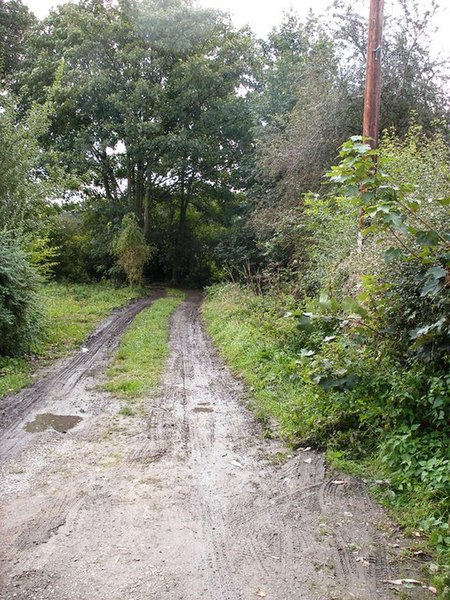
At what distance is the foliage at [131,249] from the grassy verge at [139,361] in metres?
7.37

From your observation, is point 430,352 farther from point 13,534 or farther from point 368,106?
point 368,106

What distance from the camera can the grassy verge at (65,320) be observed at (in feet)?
23.9

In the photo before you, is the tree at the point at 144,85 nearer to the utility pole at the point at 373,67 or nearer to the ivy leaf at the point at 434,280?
the utility pole at the point at 373,67

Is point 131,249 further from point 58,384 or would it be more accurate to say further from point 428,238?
point 428,238

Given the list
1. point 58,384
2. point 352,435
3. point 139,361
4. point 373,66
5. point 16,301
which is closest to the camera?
point 352,435

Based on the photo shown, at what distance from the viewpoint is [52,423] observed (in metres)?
5.34

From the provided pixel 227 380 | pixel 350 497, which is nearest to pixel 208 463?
pixel 350 497

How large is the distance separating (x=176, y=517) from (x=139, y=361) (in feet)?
16.0

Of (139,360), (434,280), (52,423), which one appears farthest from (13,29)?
(434,280)

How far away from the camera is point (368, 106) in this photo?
753 centimetres

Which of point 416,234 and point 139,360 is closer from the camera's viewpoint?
point 416,234

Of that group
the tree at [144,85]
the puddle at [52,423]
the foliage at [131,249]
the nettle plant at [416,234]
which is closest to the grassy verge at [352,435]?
the nettle plant at [416,234]

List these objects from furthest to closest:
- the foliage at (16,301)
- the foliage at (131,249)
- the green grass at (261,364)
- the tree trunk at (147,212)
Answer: the tree trunk at (147,212)
the foliage at (131,249)
the foliage at (16,301)
the green grass at (261,364)

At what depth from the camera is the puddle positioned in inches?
203
